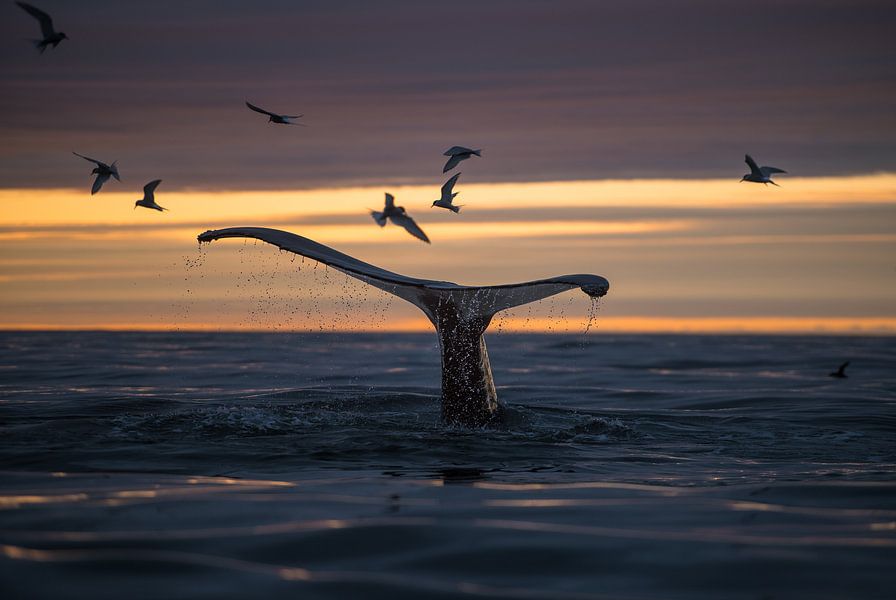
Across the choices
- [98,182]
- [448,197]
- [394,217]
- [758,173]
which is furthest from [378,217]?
[758,173]

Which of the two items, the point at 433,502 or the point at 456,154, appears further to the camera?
the point at 456,154

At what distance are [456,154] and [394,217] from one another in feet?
12.3

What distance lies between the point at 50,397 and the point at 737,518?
13.6m

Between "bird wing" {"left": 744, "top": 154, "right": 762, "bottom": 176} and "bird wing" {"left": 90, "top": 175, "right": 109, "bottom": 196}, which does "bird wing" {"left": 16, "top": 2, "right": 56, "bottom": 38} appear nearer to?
"bird wing" {"left": 90, "top": 175, "right": 109, "bottom": 196}

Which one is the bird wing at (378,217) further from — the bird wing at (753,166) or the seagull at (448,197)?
the bird wing at (753,166)

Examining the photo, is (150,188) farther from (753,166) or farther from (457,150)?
(753,166)

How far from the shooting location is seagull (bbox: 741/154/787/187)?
1852 centimetres

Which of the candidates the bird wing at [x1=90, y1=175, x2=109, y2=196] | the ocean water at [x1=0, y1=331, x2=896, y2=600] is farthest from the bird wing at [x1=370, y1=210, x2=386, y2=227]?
the bird wing at [x1=90, y1=175, x2=109, y2=196]

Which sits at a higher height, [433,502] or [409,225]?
[409,225]

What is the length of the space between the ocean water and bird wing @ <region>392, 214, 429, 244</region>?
2.10 m

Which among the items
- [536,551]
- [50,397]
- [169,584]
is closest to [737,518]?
[536,551]

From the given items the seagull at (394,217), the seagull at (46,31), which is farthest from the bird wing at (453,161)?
the seagull at (46,31)

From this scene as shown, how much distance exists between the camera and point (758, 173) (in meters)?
18.9

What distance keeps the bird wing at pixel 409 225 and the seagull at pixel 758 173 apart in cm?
856
